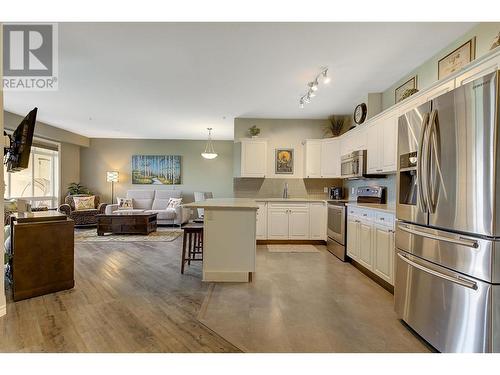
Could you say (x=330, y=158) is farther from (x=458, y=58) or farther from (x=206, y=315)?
(x=206, y=315)

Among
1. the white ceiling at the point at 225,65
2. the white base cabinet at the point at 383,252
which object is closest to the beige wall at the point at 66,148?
the white ceiling at the point at 225,65

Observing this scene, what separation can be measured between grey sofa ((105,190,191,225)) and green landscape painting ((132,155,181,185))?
1.59 feet

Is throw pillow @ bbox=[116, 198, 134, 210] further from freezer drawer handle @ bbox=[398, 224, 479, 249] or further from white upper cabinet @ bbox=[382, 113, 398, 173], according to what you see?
freezer drawer handle @ bbox=[398, 224, 479, 249]

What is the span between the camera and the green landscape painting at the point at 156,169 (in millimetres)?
8289

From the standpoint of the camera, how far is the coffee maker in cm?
537

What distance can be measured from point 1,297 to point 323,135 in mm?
5503

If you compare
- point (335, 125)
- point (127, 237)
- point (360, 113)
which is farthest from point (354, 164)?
point (127, 237)

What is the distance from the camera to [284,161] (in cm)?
568

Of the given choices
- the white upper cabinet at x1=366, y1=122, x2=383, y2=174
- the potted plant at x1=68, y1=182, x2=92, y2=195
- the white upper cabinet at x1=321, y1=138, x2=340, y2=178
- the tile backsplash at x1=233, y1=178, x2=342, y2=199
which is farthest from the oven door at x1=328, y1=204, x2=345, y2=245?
the potted plant at x1=68, y1=182, x2=92, y2=195

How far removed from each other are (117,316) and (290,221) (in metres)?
3.49

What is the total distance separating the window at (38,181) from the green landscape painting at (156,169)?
2088 mm
